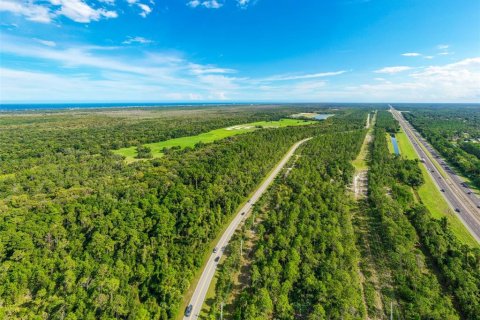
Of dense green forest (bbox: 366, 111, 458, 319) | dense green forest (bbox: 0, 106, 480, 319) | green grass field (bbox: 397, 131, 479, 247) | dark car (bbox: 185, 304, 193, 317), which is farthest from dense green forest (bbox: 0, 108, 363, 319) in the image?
green grass field (bbox: 397, 131, 479, 247)

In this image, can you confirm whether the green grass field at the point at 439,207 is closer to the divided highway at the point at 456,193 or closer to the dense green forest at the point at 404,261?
the divided highway at the point at 456,193

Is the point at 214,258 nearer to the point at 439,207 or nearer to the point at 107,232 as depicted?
the point at 107,232

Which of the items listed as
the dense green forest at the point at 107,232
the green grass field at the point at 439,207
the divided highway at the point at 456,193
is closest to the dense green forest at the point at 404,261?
the green grass field at the point at 439,207

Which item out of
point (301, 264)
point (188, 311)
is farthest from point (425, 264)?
point (188, 311)

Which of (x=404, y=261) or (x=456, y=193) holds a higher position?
(x=404, y=261)

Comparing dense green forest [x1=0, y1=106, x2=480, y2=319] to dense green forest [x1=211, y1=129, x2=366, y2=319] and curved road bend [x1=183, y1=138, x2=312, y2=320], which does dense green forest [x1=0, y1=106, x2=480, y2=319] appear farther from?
curved road bend [x1=183, y1=138, x2=312, y2=320]

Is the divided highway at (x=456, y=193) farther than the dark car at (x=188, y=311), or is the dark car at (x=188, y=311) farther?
the divided highway at (x=456, y=193)

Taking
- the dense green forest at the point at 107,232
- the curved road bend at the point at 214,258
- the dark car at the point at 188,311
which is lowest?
the dark car at the point at 188,311

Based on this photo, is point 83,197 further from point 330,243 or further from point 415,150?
point 415,150

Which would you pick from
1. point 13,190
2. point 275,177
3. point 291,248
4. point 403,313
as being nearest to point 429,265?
point 403,313
